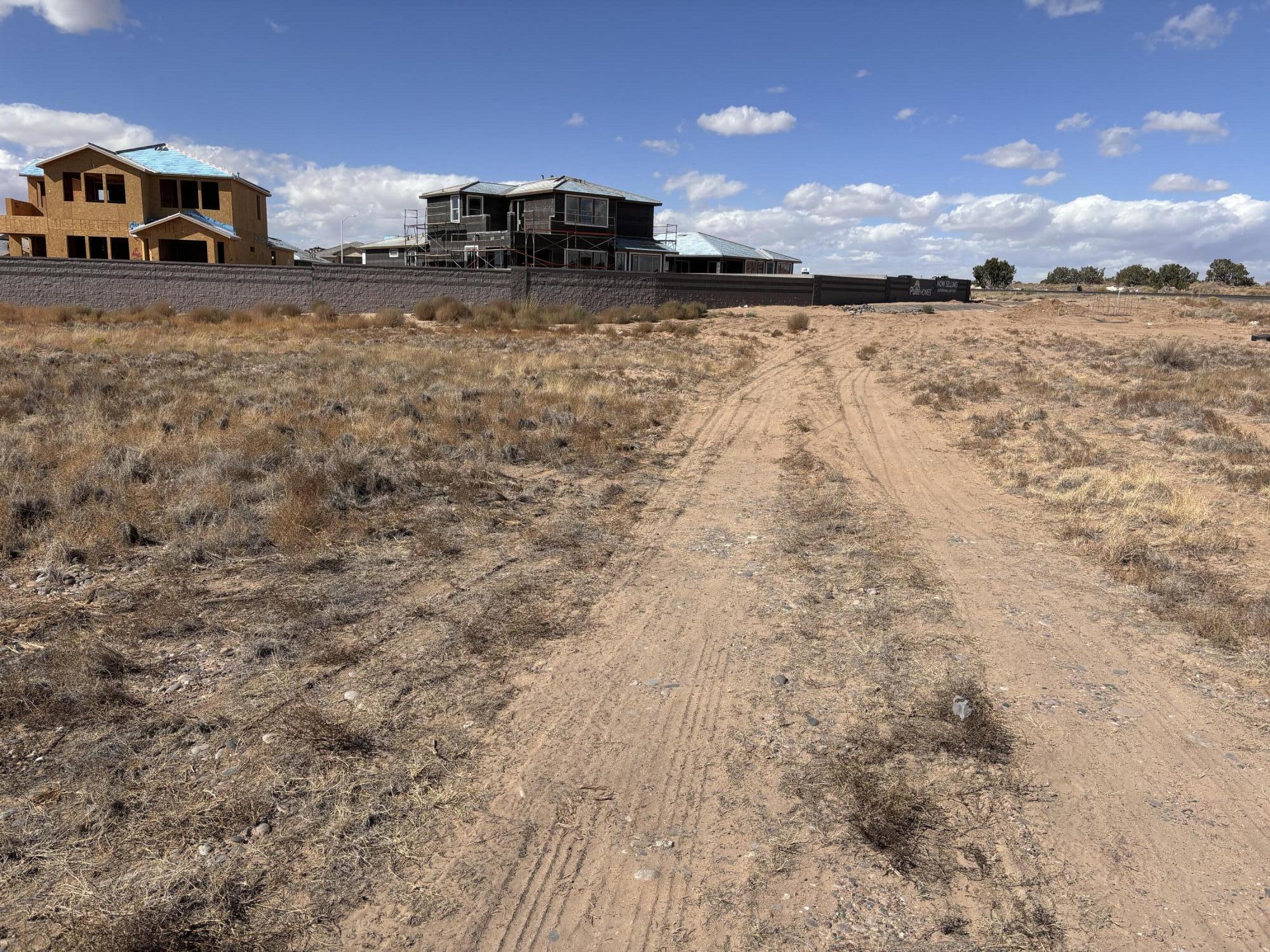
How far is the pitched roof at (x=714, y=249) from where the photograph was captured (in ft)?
196

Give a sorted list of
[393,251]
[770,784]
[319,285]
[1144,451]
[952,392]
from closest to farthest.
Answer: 1. [770,784]
2. [1144,451]
3. [952,392]
4. [319,285]
5. [393,251]

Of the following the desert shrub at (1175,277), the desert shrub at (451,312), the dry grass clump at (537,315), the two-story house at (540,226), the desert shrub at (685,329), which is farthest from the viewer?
the desert shrub at (1175,277)

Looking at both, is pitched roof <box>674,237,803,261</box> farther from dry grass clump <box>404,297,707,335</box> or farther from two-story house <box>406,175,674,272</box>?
dry grass clump <box>404,297,707,335</box>

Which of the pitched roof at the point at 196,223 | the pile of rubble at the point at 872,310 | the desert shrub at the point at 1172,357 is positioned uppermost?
the pitched roof at the point at 196,223

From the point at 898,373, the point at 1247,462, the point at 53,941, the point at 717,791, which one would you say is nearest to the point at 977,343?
the point at 898,373

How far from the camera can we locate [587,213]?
51250 millimetres

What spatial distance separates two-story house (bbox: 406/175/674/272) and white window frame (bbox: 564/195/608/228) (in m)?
0.04

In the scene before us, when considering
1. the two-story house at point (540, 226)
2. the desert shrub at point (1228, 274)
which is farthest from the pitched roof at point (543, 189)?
the desert shrub at point (1228, 274)

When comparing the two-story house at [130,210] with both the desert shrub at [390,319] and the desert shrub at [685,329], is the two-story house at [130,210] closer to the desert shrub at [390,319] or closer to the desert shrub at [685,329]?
the desert shrub at [390,319]

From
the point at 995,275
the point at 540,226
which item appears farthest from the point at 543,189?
the point at 995,275

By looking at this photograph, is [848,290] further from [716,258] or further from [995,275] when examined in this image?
[995,275]

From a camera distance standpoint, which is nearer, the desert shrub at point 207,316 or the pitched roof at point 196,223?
the desert shrub at point 207,316

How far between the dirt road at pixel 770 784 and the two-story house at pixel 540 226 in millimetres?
45628

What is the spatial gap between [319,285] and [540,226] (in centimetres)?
1771
